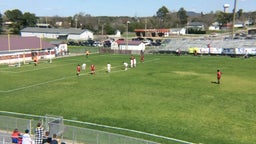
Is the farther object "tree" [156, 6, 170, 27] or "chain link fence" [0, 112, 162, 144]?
"tree" [156, 6, 170, 27]

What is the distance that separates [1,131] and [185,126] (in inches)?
402

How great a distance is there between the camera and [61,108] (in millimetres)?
25031

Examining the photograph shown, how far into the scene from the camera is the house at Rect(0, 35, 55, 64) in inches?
2120

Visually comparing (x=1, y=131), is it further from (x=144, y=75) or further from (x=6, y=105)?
(x=144, y=75)

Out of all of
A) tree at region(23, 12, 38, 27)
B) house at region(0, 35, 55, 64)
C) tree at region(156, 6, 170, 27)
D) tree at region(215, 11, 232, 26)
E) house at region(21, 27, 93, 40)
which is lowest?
house at region(0, 35, 55, 64)

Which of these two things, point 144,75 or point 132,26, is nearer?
point 144,75

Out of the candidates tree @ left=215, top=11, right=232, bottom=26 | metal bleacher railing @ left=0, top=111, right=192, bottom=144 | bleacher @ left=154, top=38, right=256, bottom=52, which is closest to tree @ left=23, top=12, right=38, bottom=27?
bleacher @ left=154, top=38, right=256, bottom=52

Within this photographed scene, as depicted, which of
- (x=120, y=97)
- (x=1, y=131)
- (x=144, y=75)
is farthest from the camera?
(x=144, y=75)

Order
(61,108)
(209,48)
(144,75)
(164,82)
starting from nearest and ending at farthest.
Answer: (61,108), (164,82), (144,75), (209,48)

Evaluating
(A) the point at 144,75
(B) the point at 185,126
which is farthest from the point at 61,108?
(A) the point at 144,75

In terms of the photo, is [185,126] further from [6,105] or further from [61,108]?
[6,105]

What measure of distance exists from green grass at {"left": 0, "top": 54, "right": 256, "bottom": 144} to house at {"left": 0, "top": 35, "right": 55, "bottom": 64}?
1032cm

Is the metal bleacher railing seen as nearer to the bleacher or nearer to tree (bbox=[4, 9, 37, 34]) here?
the bleacher

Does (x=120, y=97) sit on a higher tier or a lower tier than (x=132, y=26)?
lower
